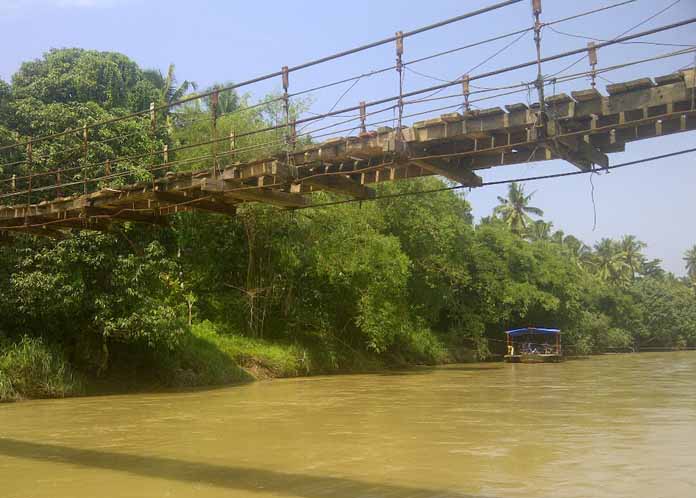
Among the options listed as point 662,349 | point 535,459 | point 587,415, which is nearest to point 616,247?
point 662,349

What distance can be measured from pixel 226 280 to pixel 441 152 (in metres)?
19.1

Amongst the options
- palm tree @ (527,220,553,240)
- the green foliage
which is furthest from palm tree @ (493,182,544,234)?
the green foliage

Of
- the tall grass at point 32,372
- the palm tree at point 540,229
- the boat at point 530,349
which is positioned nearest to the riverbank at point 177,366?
the tall grass at point 32,372

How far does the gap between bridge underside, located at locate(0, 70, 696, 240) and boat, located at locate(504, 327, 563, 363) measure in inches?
1151

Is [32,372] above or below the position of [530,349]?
above

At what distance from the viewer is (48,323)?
1875 cm

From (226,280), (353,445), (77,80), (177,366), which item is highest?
(77,80)

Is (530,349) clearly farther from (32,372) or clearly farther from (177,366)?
(32,372)

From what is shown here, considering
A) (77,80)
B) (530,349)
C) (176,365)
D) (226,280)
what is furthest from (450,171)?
(530,349)

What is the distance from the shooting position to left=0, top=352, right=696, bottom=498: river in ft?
27.0

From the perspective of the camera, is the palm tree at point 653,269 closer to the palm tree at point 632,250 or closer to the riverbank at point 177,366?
the palm tree at point 632,250

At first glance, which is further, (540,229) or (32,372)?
(540,229)

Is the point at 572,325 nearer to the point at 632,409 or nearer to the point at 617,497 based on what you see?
the point at 632,409

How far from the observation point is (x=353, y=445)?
36.4ft
